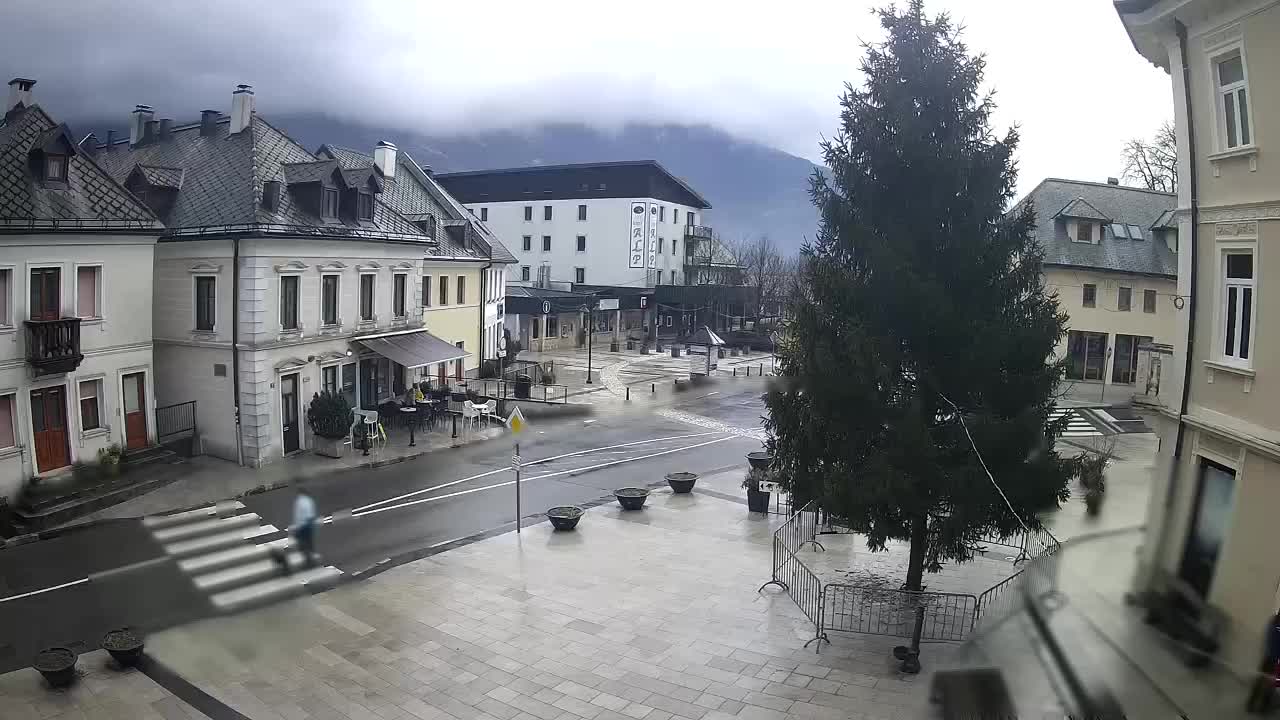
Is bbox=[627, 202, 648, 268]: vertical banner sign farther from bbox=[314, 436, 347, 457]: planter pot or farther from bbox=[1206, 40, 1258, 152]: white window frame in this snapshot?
bbox=[1206, 40, 1258, 152]: white window frame

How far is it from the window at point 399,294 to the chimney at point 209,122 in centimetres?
788

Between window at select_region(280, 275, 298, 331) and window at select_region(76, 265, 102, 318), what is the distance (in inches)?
189

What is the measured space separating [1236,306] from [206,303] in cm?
2513

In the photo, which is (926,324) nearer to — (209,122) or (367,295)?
(367,295)

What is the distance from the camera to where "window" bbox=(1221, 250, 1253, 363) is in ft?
35.5

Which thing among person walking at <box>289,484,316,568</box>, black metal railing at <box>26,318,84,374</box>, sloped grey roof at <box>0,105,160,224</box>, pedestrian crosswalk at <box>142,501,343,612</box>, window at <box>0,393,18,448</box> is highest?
sloped grey roof at <box>0,105,160,224</box>

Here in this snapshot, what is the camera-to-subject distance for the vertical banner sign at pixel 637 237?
234ft

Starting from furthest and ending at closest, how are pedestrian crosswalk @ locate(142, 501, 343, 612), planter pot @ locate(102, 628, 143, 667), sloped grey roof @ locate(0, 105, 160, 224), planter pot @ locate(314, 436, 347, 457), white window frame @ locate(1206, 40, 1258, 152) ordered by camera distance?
planter pot @ locate(314, 436, 347, 457) → sloped grey roof @ locate(0, 105, 160, 224) → pedestrian crosswalk @ locate(142, 501, 343, 612) → planter pot @ locate(102, 628, 143, 667) → white window frame @ locate(1206, 40, 1258, 152)

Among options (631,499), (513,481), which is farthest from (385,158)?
(631,499)

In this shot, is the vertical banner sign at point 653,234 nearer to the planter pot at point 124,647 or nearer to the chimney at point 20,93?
the chimney at point 20,93

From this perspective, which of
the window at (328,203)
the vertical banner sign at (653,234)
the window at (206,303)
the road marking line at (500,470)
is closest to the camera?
the road marking line at (500,470)

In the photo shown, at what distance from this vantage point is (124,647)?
11758mm

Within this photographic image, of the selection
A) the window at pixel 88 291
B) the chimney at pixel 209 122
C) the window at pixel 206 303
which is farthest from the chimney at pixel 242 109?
the window at pixel 88 291

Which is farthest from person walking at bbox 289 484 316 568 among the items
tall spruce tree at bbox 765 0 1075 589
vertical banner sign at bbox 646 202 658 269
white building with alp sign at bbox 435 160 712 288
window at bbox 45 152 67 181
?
vertical banner sign at bbox 646 202 658 269
